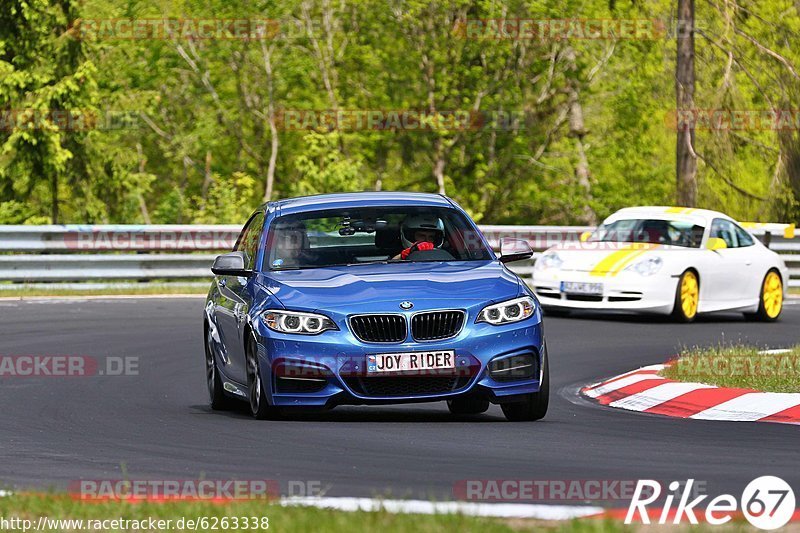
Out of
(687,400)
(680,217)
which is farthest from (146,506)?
(680,217)

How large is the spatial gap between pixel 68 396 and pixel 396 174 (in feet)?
101

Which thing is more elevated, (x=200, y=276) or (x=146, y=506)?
(x=146, y=506)

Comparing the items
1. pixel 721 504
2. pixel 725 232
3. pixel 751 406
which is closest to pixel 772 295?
pixel 725 232

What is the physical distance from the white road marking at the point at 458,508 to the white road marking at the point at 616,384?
6311 millimetres

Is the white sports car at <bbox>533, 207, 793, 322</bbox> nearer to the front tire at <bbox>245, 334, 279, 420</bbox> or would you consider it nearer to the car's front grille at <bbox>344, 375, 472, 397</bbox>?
the front tire at <bbox>245, 334, 279, 420</bbox>

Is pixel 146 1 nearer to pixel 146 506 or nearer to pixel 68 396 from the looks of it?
pixel 68 396

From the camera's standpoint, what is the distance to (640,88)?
43281 millimetres

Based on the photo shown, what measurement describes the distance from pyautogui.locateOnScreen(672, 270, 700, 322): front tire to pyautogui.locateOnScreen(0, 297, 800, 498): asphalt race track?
5701 millimetres

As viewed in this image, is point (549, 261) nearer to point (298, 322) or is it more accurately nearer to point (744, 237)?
point (744, 237)

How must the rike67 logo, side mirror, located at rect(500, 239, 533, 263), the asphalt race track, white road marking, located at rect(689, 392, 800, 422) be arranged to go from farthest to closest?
side mirror, located at rect(500, 239, 533, 263)
white road marking, located at rect(689, 392, 800, 422)
the asphalt race track
the rike67 logo

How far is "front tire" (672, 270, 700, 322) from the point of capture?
69.3 ft

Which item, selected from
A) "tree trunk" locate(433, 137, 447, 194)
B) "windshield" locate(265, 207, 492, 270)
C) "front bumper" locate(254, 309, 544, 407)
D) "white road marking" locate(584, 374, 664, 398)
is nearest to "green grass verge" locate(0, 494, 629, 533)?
"front bumper" locate(254, 309, 544, 407)

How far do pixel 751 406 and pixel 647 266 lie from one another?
9.76 meters

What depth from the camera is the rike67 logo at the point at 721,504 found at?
21.2 feet
